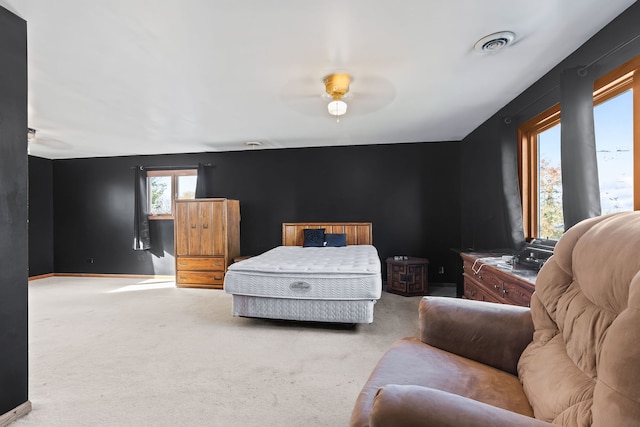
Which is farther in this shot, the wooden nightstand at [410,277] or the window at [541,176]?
the wooden nightstand at [410,277]

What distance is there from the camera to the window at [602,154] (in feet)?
6.03


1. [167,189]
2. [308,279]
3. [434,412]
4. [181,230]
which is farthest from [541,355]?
[167,189]

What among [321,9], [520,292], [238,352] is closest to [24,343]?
[238,352]

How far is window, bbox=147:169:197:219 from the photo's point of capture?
564 centimetres

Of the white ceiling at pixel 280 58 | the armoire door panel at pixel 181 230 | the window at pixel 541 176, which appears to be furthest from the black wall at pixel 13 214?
the window at pixel 541 176

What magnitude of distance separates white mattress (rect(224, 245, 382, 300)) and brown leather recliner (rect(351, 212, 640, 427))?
1345mm

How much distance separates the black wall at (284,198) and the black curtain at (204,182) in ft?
0.34

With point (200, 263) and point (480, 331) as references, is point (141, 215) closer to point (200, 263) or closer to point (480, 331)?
point (200, 263)

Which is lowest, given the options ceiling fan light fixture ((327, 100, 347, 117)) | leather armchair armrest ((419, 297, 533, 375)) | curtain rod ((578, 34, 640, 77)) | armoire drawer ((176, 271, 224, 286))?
armoire drawer ((176, 271, 224, 286))

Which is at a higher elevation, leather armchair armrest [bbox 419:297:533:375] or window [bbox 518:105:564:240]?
window [bbox 518:105:564:240]

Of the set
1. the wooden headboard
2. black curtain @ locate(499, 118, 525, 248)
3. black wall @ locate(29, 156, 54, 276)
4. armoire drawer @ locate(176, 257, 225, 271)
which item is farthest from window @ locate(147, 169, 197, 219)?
black curtain @ locate(499, 118, 525, 248)

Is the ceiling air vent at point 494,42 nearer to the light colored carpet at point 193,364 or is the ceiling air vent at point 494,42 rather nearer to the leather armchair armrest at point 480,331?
the leather armchair armrest at point 480,331

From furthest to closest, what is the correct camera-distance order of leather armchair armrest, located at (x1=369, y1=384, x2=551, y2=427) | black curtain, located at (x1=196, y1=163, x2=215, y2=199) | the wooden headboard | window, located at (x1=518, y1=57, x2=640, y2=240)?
black curtain, located at (x1=196, y1=163, x2=215, y2=199)
the wooden headboard
window, located at (x1=518, y1=57, x2=640, y2=240)
leather armchair armrest, located at (x1=369, y1=384, x2=551, y2=427)

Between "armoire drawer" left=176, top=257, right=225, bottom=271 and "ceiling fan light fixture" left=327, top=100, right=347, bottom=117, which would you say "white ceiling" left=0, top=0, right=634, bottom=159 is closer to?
"ceiling fan light fixture" left=327, top=100, right=347, bottom=117
